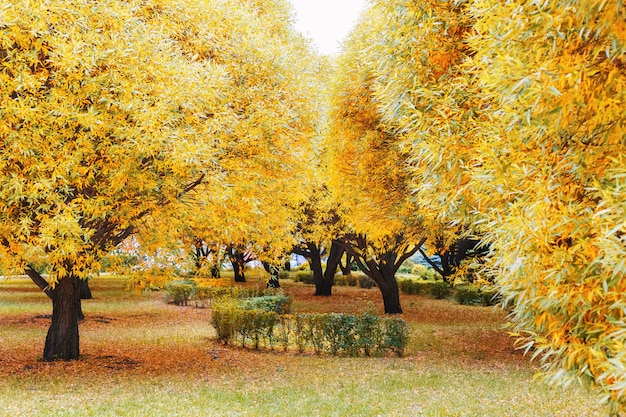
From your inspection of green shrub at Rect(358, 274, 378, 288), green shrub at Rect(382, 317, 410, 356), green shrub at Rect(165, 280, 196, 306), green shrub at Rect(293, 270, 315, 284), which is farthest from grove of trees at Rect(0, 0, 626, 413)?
green shrub at Rect(293, 270, 315, 284)

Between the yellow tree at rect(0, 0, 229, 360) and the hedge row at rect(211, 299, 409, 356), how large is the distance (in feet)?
20.8

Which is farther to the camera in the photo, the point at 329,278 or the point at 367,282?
the point at 367,282

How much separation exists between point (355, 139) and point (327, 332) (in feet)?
18.8

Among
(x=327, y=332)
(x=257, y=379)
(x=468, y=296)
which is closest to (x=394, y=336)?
(x=327, y=332)

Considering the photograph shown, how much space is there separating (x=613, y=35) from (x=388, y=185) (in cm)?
1218

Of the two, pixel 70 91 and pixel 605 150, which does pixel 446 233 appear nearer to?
pixel 70 91

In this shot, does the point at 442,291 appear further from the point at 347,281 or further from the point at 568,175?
the point at 568,175

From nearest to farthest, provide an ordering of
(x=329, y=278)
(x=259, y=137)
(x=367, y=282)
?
(x=259, y=137) < (x=329, y=278) < (x=367, y=282)

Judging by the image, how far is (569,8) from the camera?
16.6 feet

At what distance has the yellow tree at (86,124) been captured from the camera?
1046cm

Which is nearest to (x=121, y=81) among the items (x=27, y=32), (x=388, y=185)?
(x=27, y=32)

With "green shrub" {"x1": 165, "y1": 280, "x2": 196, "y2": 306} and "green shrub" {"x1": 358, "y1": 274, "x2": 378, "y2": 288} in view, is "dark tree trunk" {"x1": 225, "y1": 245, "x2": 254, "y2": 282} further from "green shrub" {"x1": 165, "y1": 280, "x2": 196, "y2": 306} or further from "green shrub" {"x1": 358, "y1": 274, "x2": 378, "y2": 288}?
"green shrub" {"x1": 358, "y1": 274, "x2": 378, "y2": 288}

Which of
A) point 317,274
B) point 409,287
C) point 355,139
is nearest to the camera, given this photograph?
point 355,139

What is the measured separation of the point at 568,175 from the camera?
19.5 feet
